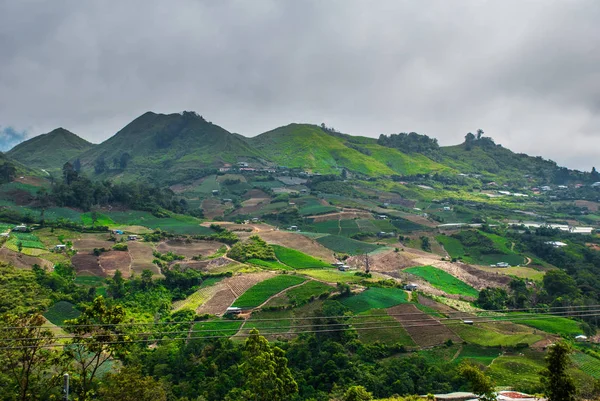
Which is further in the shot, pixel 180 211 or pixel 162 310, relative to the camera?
pixel 180 211

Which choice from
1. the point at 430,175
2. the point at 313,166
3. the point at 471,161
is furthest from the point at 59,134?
the point at 471,161

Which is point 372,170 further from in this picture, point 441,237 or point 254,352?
point 254,352

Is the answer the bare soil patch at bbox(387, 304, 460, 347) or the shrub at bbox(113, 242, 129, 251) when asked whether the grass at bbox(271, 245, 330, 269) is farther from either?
the bare soil patch at bbox(387, 304, 460, 347)

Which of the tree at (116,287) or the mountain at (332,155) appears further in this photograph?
the mountain at (332,155)

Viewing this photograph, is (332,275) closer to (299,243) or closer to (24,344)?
(299,243)

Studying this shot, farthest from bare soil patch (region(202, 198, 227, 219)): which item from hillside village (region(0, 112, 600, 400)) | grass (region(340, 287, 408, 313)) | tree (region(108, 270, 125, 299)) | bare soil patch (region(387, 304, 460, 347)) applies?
bare soil patch (region(387, 304, 460, 347))

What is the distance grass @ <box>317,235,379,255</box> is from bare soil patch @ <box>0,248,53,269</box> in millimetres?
38105

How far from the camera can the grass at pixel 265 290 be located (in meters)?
44.9

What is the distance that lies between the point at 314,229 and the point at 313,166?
66.8 metres

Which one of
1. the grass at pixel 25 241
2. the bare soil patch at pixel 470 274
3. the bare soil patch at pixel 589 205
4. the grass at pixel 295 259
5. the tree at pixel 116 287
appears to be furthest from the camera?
the bare soil patch at pixel 589 205

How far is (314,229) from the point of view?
84.5m

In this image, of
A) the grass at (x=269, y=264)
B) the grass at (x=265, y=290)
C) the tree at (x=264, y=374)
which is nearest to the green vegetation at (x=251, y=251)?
the grass at (x=269, y=264)

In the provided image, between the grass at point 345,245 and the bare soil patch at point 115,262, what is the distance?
29271 millimetres

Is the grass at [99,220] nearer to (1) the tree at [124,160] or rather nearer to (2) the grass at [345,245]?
(2) the grass at [345,245]
